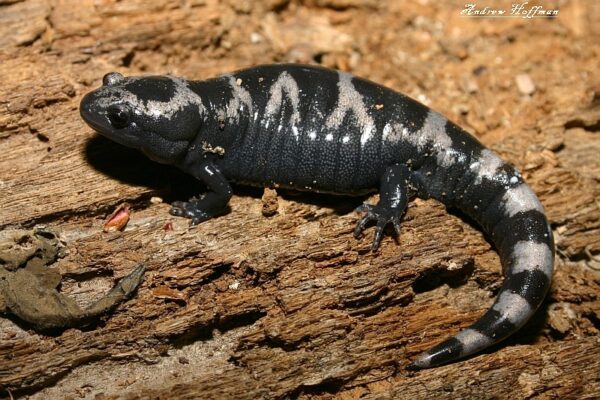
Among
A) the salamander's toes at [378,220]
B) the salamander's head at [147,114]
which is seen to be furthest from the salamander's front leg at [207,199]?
the salamander's toes at [378,220]

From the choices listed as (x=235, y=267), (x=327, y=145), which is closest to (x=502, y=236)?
(x=327, y=145)

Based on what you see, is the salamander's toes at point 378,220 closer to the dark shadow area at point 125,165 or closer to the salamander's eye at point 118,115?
the dark shadow area at point 125,165

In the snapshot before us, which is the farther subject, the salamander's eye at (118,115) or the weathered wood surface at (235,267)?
the salamander's eye at (118,115)

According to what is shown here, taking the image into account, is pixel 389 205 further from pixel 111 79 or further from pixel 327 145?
pixel 111 79

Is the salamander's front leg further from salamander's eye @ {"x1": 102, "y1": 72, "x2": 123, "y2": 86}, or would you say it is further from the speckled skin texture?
salamander's eye @ {"x1": 102, "y1": 72, "x2": 123, "y2": 86}

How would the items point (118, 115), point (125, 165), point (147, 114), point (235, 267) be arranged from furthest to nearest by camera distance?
point (125, 165) < point (147, 114) < point (118, 115) < point (235, 267)

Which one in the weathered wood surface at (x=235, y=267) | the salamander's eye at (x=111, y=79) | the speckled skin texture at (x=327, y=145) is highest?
the salamander's eye at (x=111, y=79)

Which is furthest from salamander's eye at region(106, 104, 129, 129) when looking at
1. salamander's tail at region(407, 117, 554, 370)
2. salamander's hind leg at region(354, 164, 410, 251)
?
salamander's tail at region(407, 117, 554, 370)

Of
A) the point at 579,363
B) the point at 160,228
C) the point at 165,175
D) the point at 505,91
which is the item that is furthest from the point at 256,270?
the point at 505,91
